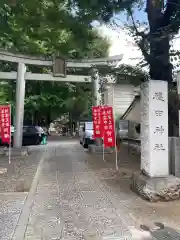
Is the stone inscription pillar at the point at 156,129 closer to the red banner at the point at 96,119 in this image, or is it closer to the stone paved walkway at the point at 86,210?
the stone paved walkway at the point at 86,210

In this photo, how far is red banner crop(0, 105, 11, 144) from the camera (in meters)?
13.0

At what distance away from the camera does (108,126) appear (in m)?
11.3

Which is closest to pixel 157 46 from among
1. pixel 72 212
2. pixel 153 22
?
pixel 153 22

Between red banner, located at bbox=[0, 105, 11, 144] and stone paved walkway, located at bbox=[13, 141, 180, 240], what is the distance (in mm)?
5349

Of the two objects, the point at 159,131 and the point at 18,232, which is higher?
the point at 159,131

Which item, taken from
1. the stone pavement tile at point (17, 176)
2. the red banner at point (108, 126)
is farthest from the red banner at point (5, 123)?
the red banner at point (108, 126)

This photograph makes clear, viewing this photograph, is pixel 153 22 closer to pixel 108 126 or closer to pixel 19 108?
pixel 108 126

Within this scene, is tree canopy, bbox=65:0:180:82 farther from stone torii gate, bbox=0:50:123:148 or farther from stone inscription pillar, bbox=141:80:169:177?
→ stone torii gate, bbox=0:50:123:148

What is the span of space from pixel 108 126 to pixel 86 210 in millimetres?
6115

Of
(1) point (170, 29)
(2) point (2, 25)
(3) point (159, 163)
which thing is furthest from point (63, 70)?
(3) point (159, 163)

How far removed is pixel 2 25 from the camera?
28.6 ft

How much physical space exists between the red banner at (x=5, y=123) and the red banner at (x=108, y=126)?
13.8 ft

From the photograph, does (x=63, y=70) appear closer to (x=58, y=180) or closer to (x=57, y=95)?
(x=58, y=180)

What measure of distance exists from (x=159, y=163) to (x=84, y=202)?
70.8 inches
